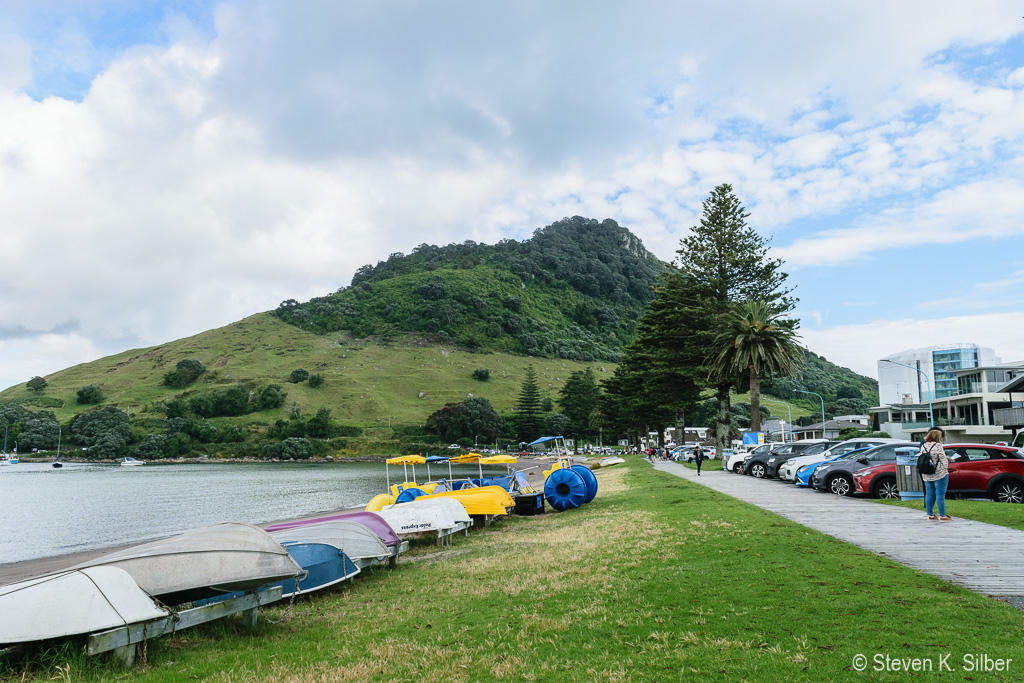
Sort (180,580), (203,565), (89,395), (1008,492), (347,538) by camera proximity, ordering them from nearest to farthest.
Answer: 1. (180,580)
2. (203,565)
3. (347,538)
4. (1008,492)
5. (89,395)

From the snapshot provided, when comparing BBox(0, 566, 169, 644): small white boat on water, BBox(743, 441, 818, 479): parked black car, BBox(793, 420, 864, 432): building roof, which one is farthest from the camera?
BBox(793, 420, 864, 432): building roof

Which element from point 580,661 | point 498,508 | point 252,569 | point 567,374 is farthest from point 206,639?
point 567,374

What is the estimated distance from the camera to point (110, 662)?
7008 mm

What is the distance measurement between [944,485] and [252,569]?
43.0 ft

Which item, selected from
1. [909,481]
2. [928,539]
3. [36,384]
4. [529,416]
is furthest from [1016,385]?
[36,384]

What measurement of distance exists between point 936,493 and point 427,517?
11.8 meters

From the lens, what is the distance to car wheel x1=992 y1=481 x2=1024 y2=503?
16.8m

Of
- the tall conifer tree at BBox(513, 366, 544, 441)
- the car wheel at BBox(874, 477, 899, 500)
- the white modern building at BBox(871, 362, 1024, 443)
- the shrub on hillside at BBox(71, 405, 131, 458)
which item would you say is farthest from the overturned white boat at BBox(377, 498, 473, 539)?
the shrub on hillside at BBox(71, 405, 131, 458)

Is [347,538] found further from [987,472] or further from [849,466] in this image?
[987,472]

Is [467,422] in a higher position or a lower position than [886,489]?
lower

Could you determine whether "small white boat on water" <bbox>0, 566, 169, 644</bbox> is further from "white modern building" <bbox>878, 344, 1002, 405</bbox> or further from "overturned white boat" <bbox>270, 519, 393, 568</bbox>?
"white modern building" <bbox>878, 344, 1002, 405</bbox>

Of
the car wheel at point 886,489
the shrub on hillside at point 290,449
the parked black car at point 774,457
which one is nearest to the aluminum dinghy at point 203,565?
the car wheel at point 886,489

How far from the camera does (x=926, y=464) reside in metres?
13.2

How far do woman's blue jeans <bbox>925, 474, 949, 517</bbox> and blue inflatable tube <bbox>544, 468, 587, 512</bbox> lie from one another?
42.6ft
